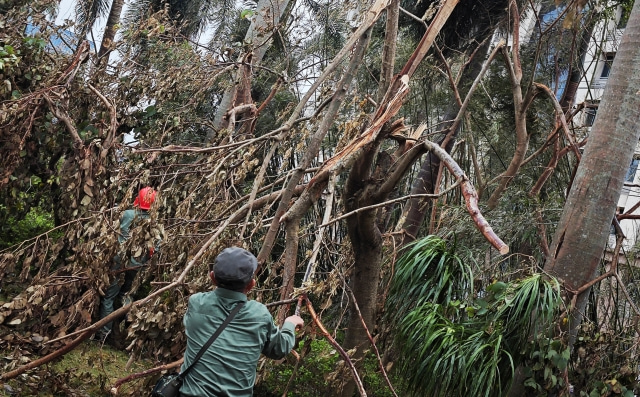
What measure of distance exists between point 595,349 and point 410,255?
1.56 m

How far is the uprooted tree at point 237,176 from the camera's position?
491 cm

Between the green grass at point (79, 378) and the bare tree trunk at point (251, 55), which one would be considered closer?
the green grass at point (79, 378)

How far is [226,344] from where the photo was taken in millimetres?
3137

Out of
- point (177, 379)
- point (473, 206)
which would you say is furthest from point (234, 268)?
point (473, 206)

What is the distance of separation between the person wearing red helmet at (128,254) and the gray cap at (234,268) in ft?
6.12

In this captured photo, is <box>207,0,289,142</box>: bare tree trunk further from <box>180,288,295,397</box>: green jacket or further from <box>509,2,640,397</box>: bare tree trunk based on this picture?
<box>180,288,295,397</box>: green jacket

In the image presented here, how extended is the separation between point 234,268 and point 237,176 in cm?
262

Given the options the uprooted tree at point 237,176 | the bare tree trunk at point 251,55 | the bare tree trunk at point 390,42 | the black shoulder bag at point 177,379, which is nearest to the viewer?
the black shoulder bag at point 177,379

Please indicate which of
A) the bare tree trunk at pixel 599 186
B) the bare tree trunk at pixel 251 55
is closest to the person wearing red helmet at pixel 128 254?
the bare tree trunk at pixel 251 55

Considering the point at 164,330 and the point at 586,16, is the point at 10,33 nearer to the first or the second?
the point at 164,330

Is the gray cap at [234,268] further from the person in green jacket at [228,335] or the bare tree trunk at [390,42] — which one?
the bare tree trunk at [390,42]

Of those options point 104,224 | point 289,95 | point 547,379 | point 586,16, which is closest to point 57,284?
point 104,224

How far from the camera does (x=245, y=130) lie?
24.3ft

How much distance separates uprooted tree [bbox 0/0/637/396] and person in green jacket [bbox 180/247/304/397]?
2.60ft
